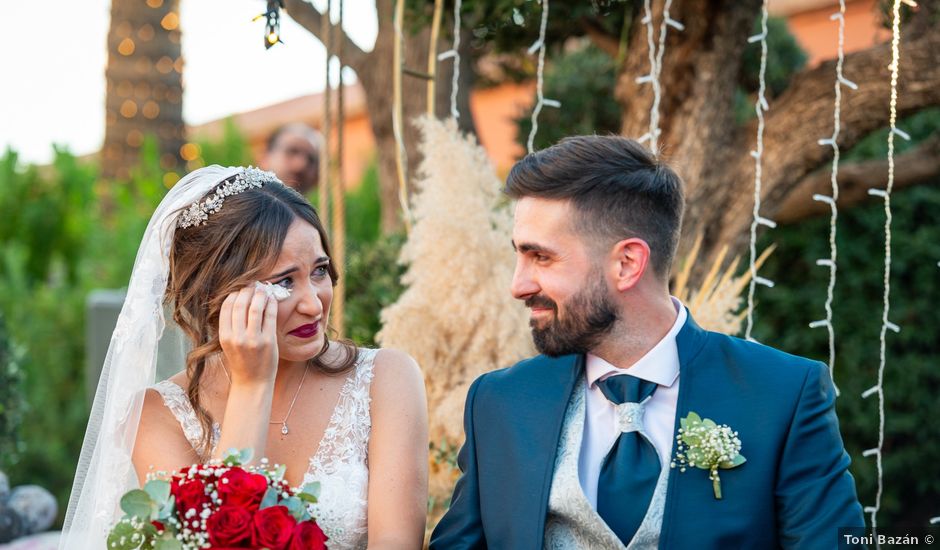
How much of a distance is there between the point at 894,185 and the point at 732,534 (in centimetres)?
277

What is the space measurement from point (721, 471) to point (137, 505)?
1404mm

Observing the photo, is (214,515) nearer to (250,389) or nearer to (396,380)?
(250,389)

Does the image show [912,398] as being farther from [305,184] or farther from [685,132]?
[305,184]

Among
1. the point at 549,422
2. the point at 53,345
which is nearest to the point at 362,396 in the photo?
the point at 549,422

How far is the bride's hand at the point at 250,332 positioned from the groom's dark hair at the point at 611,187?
29.7 inches

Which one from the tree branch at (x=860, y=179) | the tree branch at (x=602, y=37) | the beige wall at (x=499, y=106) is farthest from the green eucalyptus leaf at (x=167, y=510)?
the beige wall at (x=499, y=106)

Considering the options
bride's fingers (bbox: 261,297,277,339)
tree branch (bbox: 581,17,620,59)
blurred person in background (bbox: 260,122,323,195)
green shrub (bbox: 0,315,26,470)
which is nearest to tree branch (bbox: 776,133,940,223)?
tree branch (bbox: 581,17,620,59)

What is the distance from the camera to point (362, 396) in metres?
3.33

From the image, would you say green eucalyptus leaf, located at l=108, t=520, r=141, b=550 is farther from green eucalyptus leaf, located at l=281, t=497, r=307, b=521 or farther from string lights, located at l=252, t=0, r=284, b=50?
string lights, located at l=252, t=0, r=284, b=50

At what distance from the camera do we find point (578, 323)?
2.83 m

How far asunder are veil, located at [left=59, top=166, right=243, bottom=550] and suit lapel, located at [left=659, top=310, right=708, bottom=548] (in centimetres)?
140

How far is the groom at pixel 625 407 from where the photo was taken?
106 inches

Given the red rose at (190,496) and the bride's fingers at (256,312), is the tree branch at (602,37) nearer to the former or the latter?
the bride's fingers at (256,312)

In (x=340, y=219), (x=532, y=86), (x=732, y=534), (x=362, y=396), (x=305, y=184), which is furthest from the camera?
(x=305, y=184)
